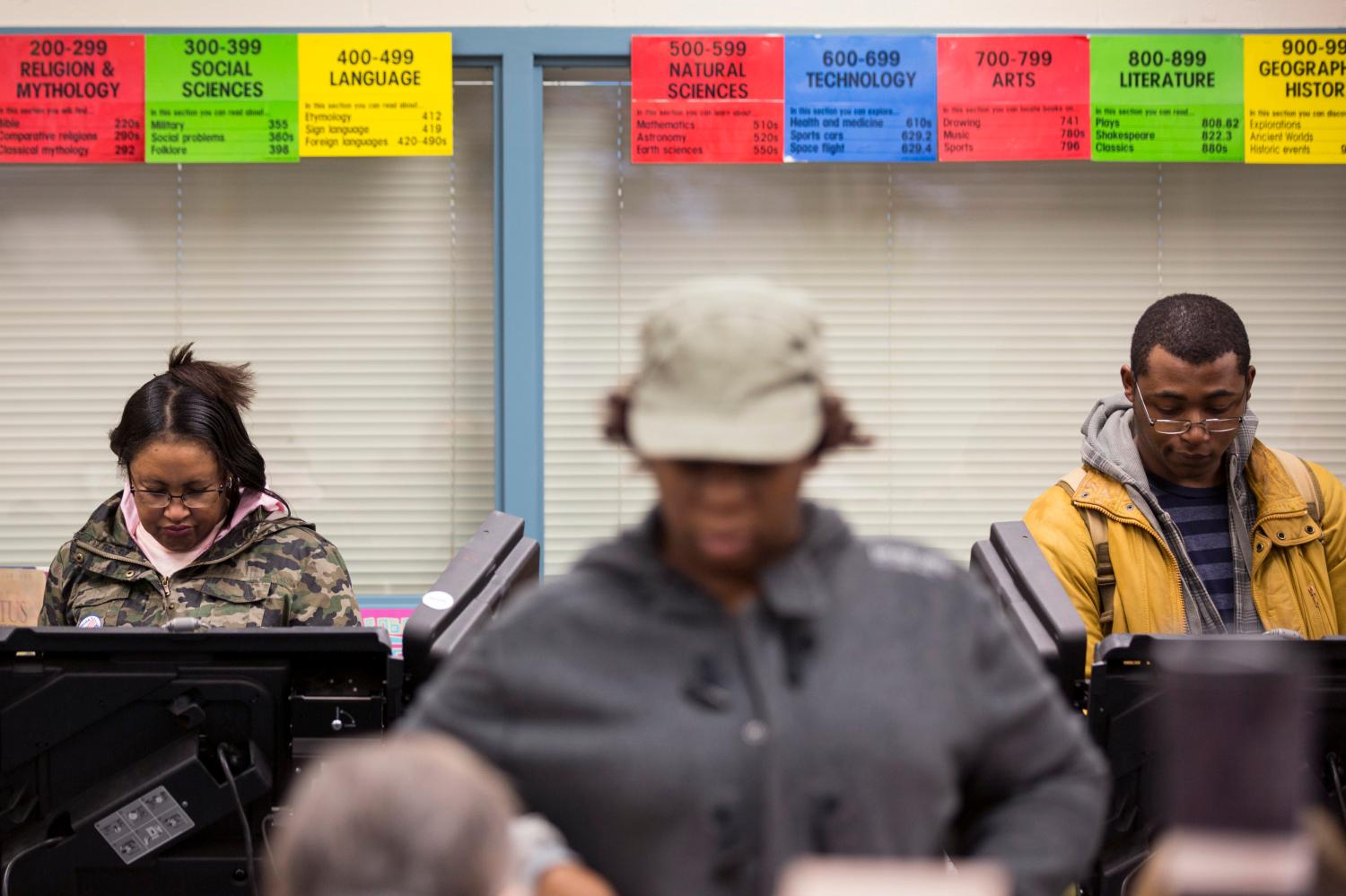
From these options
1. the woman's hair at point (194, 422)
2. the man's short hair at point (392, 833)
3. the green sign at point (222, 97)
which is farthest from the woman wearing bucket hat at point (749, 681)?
the green sign at point (222, 97)

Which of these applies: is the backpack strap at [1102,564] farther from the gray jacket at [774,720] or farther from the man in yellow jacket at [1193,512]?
the gray jacket at [774,720]

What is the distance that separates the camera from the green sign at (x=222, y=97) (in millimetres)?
3725

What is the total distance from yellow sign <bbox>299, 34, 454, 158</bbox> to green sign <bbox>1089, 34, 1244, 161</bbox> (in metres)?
1.77

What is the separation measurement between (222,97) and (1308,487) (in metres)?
2.87

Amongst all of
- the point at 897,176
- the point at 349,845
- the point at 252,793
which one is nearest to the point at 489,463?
the point at 897,176

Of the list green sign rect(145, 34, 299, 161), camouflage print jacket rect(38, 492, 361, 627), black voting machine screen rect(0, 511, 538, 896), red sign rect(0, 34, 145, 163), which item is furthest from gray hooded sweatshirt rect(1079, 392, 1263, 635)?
red sign rect(0, 34, 145, 163)

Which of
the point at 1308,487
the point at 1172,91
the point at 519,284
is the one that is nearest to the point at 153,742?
the point at 519,284

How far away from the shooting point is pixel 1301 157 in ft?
12.3

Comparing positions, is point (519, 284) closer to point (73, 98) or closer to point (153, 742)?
point (73, 98)

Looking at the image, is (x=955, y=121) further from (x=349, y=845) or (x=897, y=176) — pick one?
(x=349, y=845)

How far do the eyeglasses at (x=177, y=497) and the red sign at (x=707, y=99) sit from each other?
1.55m

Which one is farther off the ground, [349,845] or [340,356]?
[340,356]

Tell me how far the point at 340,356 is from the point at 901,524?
1.65 metres

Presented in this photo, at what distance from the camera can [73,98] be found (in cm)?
375
